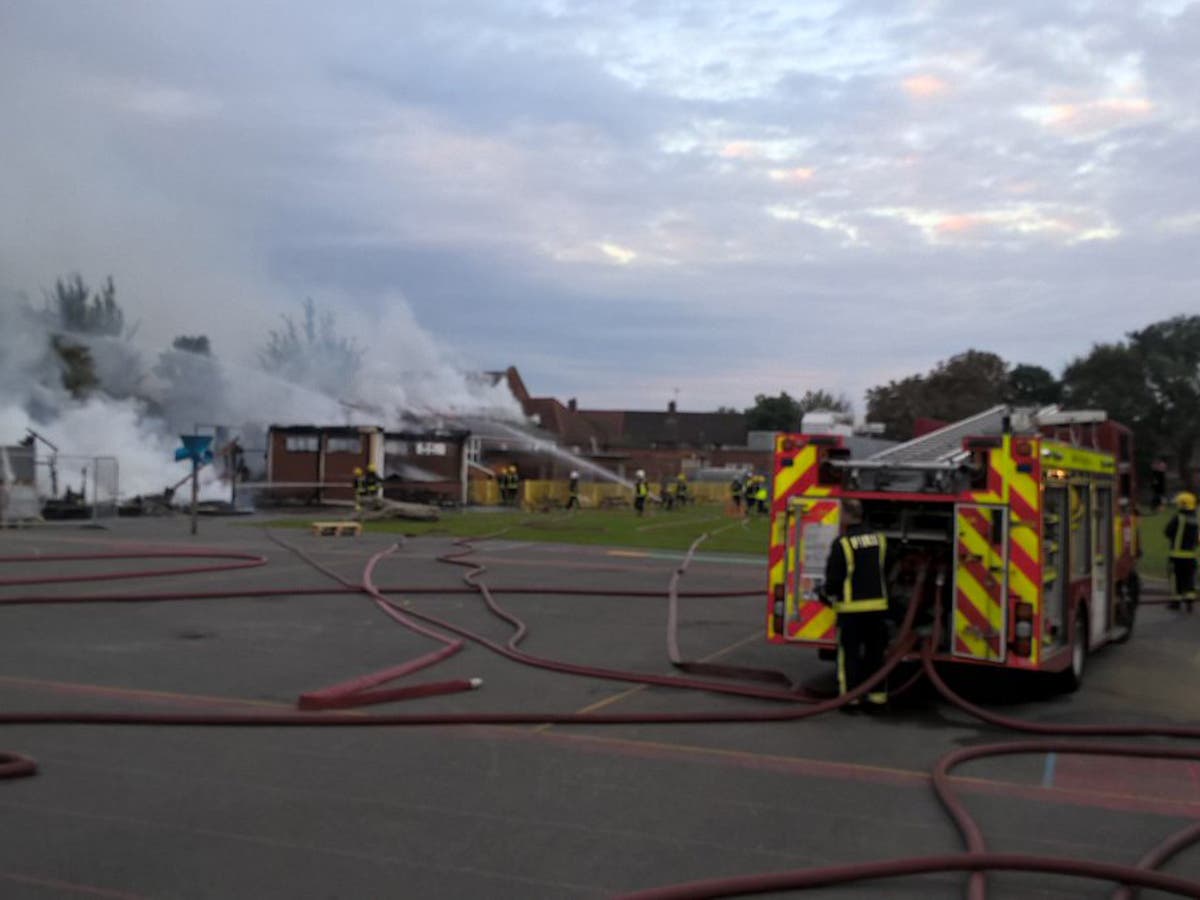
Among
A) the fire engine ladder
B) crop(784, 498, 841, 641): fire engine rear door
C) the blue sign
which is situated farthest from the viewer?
the blue sign

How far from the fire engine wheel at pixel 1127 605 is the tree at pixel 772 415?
81.7 metres

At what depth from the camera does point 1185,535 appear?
1473cm

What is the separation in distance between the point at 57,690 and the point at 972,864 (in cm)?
658

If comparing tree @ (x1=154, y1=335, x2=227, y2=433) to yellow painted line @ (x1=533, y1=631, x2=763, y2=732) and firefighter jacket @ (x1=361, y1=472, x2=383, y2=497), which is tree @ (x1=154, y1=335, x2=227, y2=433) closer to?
firefighter jacket @ (x1=361, y1=472, x2=383, y2=497)

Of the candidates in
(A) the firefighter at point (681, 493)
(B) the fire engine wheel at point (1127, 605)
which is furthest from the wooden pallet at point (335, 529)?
(A) the firefighter at point (681, 493)

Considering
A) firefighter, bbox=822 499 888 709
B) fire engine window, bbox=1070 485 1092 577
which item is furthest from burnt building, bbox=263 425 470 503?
firefighter, bbox=822 499 888 709

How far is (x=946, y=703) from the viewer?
848 cm

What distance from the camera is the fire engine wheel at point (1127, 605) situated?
11656 millimetres

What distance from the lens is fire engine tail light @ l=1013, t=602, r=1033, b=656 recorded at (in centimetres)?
775

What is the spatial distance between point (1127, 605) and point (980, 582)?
5.00 m

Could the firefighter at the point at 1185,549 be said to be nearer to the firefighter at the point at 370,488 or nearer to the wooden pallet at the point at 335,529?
the wooden pallet at the point at 335,529

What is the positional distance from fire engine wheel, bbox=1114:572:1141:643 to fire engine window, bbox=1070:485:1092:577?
8.16 feet

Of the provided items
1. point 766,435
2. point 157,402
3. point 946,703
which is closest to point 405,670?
point 946,703

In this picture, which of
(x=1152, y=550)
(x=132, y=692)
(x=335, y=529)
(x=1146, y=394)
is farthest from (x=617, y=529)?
(x=1146, y=394)
